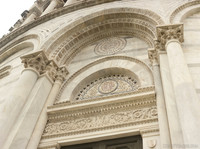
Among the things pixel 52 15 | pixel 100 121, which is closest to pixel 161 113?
pixel 100 121

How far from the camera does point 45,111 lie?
20.6 ft

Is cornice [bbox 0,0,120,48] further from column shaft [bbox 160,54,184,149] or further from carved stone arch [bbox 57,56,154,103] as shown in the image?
column shaft [bbox 160,54,184,149]

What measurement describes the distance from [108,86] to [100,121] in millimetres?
1582

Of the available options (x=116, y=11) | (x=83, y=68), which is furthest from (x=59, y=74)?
(x=116, y=11)

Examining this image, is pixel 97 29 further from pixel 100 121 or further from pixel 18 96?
pixel 100 121

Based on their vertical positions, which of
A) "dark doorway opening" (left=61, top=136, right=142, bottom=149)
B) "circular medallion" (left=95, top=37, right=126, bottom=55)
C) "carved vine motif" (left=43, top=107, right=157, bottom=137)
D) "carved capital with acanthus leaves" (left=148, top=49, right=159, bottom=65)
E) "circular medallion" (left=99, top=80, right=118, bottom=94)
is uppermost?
"circular medallion" (left=95, top=37, right=126, bottom=55)

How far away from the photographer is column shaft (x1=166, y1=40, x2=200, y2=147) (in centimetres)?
341

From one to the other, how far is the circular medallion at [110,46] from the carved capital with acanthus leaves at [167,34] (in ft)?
6.86

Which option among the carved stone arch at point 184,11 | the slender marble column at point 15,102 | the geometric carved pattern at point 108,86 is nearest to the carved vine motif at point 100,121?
the slender marble column at point 15,102

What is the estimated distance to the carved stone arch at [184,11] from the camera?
701 centimetres

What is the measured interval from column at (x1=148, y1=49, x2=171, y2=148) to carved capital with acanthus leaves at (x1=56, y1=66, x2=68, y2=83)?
2920mm

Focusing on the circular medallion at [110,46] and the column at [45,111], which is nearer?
the column at [45,111]

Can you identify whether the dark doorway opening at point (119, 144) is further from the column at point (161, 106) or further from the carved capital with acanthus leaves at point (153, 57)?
the carved capital with acanthus leaves at point (153, 57)

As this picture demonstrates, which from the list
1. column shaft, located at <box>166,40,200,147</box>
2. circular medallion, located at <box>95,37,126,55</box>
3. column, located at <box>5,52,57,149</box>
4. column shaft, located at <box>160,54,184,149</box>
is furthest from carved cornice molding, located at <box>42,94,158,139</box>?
circular medallion, located at <box>95,37,126,55</box>
